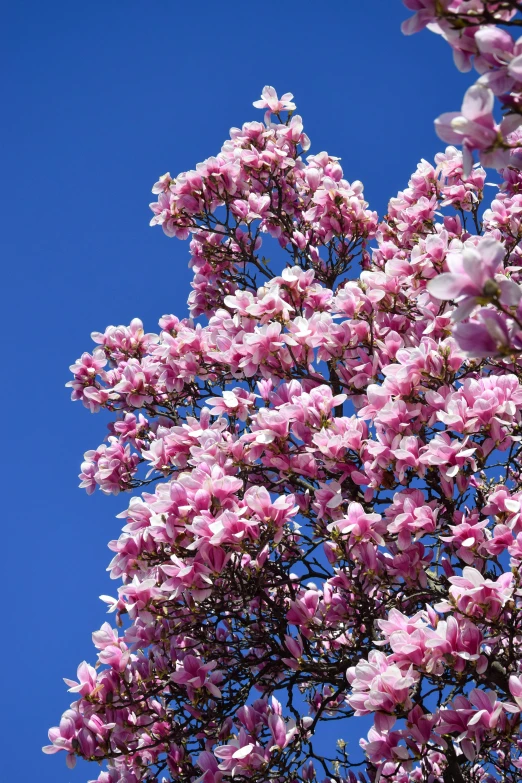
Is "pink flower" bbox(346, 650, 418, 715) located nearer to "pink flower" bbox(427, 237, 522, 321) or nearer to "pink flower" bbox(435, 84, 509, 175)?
"pink flower" bbox(427, 237, 522, 321)

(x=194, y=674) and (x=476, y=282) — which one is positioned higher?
(x=194, y=674)

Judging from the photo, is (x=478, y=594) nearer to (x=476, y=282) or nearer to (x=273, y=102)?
(x=476, y=282)

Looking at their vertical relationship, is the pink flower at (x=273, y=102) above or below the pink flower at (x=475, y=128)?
above

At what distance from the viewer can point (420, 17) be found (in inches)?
83.4

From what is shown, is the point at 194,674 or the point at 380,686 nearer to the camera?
the point at 380,686

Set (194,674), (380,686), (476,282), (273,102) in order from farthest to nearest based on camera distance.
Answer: (273,102) < (194,674) < (380,686) < (476,282)

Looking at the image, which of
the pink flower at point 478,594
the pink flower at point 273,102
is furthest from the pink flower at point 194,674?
the pink flower at point 273,102

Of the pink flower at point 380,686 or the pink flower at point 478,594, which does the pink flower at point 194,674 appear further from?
the pink flower at point 478,594

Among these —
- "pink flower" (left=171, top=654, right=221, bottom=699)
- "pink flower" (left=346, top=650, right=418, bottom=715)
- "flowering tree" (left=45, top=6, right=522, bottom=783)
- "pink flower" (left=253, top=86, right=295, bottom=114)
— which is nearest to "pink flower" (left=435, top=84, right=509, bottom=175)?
"flowering tree" (left=45, top=6, right=522, bottom=783)

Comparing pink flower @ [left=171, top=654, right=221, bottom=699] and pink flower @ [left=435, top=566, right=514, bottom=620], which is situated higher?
pink flower @ [left=171, top=654, right=221, bottom=699]

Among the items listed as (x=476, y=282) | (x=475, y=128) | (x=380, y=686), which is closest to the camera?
(x=476, y=282)

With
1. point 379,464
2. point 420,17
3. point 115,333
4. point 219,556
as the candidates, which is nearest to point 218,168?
point 115,333

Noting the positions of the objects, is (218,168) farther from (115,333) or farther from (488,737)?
(488,737)

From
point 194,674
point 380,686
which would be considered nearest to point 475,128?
point 380,686
